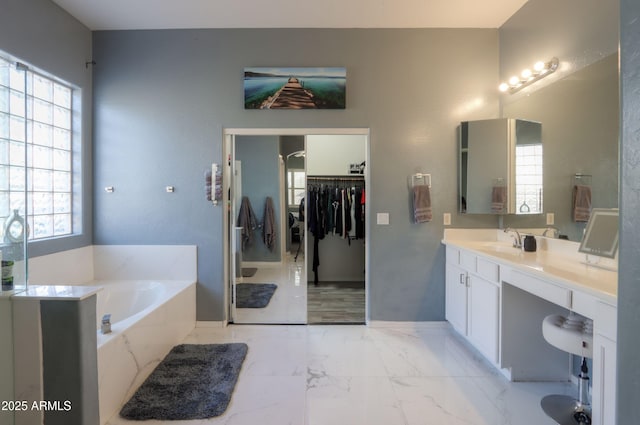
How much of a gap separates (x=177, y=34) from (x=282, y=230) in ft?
7.67

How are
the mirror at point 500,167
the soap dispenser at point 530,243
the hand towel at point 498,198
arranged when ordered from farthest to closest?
the hand towel at point 498,198
the mirror at point 500,167
the soap dispenser at point 530,243

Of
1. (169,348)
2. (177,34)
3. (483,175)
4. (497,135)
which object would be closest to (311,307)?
(169,348)

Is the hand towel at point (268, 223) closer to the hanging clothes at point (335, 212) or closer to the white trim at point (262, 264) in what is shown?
the white trim at point (262, 264)

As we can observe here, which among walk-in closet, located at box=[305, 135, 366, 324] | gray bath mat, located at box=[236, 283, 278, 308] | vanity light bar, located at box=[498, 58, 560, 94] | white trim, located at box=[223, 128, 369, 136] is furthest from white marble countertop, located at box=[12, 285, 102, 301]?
vanity light bar, located at box=[498, 58, 560, 94]

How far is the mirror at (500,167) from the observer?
2.70 metres

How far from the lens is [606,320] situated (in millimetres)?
1404

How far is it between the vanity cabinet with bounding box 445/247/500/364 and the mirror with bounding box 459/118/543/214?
2.02 feet

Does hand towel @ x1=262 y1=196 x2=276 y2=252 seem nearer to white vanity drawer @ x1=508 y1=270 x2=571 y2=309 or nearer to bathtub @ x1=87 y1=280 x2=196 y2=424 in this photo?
bathtub @ x1=87 y1=280 x2=196 y2=424

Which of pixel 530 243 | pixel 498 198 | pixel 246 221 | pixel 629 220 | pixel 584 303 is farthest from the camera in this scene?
pixel 246 221

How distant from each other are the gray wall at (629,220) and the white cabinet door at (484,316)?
145 cm

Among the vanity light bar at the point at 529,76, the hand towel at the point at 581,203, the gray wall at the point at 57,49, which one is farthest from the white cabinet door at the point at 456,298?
the gray wall at the point at 57,49

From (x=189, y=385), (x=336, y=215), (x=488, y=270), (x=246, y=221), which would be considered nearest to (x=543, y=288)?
(x=488, y=270)

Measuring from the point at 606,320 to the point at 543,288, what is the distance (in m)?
0.44

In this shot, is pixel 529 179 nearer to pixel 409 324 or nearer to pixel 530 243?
pixel 530 243
